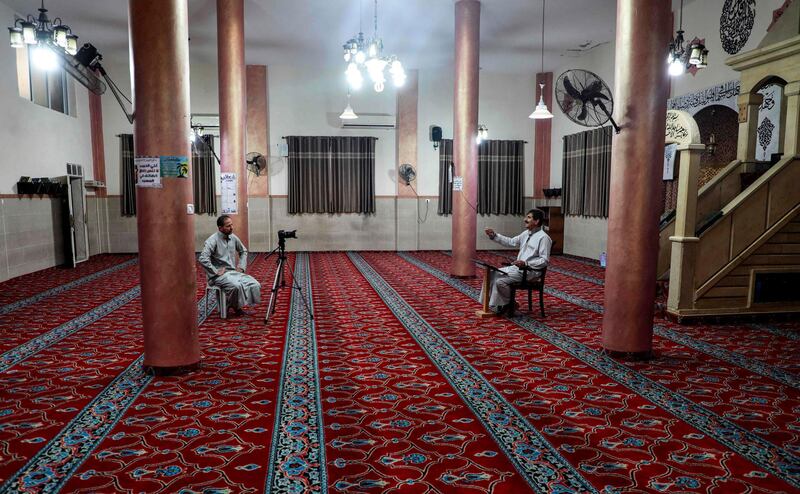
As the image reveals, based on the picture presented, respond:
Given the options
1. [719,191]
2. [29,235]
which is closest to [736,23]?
[719,191]

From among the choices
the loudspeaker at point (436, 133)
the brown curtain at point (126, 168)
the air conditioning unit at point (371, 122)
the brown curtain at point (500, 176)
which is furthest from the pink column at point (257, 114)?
the brown curtain at point (500, 176)

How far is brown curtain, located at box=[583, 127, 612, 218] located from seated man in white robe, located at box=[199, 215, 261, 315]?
6596mm

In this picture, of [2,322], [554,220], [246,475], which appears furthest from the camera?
[554,220]

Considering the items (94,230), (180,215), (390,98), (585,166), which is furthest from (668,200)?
(94,230)

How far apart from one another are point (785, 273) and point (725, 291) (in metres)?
0.64

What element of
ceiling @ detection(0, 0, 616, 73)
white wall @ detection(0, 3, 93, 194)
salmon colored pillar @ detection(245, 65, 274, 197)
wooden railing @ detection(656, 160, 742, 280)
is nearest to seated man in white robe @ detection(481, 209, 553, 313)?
wooden railing @ detection(656, 160, 742, 280)

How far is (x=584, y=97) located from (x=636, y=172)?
2.87 feet

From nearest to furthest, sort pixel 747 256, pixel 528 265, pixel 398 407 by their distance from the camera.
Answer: pixel 398 407 → pixel 747 256 → pixel 528 265

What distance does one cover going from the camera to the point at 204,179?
10922 millimetres

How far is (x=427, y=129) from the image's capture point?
Result: 11359mm

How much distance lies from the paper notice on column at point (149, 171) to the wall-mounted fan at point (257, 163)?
7637mm

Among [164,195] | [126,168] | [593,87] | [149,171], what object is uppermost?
[593,87]

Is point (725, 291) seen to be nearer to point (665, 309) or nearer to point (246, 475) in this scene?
point (665, 309)

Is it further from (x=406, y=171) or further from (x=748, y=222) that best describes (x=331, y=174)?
(x=748, y=222)
